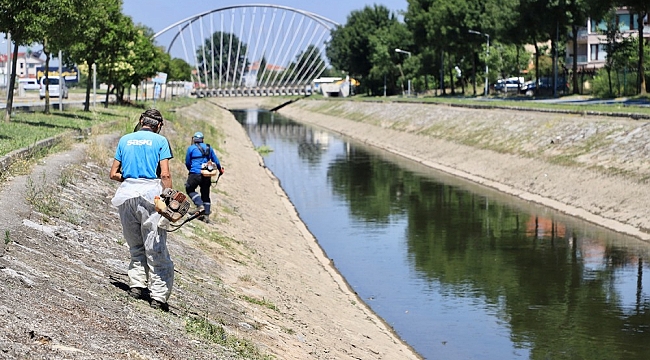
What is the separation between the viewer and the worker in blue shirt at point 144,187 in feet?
39.9

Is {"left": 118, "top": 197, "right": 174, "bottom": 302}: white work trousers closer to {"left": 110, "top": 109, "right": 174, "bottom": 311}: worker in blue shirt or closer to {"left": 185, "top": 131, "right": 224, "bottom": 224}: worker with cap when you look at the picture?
{"left": 110, "top": 109, "right": 174, "bottom": 311}: worker in blue shirt

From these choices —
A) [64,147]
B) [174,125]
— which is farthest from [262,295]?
[174,125]

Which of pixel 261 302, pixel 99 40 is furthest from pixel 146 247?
pixel 99 40

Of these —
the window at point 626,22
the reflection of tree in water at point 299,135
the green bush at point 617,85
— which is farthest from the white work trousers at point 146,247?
the window at point 626,22

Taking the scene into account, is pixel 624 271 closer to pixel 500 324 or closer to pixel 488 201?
pixel 500 324

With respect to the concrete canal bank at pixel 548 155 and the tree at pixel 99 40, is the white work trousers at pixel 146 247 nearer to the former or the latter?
the concrete canal bank at pixel 548 155

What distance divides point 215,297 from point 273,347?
243cm

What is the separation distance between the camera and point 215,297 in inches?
646

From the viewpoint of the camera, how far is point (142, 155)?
40.1 feet

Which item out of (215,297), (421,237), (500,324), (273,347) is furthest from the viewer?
(421,237)

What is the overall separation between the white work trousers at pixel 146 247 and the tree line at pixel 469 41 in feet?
189

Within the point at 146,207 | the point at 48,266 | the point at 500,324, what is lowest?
the point at 500,324

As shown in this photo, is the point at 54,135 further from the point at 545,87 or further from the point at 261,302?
the point at 545,87

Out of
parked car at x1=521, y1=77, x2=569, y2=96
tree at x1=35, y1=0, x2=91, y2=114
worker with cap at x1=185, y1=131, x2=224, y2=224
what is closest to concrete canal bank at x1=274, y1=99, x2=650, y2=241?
worker with cap at x1=185, y1=131, x2=224, y2=224
